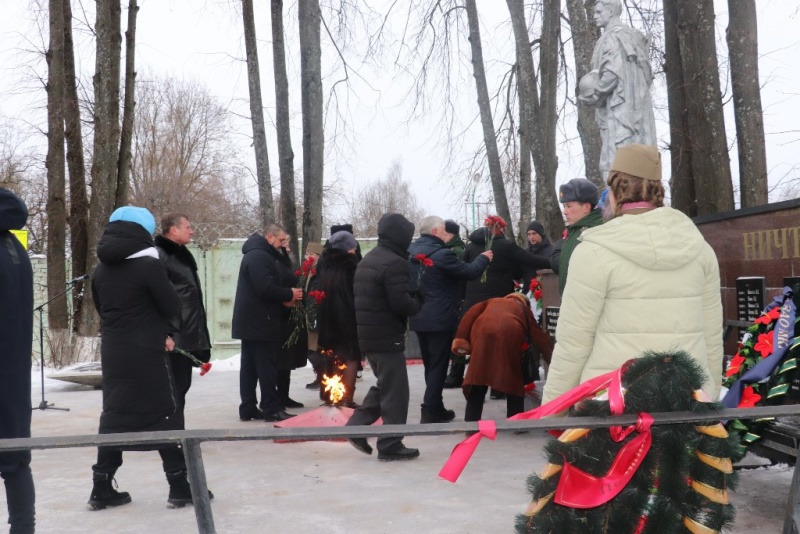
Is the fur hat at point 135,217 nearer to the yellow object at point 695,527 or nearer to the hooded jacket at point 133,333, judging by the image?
the hooded jacket at point 133,333

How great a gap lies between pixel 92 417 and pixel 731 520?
7.93 m

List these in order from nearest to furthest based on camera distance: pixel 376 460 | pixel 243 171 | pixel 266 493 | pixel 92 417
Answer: pixel 266 493 < pixel 376 460 < pixel 92 417 < pixel 243 171

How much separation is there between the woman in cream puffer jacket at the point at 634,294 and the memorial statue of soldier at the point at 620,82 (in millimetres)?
6858

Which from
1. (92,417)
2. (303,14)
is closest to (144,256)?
(92,417)

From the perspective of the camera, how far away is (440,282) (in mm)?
8297

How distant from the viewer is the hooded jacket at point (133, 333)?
5.32 m

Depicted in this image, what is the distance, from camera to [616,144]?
1015cm

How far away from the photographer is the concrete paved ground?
5.18m

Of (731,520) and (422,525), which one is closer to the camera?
(731,520)

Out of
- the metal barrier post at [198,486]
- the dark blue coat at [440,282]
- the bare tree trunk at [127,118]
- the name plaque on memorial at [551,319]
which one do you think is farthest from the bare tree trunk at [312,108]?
the metal barrier post at [198,486]

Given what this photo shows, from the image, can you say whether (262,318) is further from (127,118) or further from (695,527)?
(127,118)

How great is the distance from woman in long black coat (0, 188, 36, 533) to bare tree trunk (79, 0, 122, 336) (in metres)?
11.6

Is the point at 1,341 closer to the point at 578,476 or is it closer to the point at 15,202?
the point at 15,202

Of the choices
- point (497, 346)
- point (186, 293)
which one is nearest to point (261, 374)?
point (186, 293)
